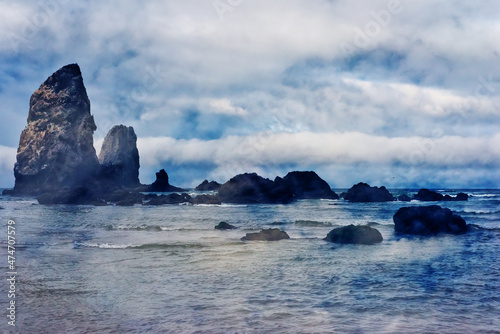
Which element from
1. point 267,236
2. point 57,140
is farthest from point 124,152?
point 267,236

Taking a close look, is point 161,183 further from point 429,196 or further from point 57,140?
point 429,196

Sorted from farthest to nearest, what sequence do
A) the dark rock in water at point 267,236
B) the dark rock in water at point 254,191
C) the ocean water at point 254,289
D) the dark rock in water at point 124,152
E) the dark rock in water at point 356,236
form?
the dark rock in water at point 124,152 < the dark rock in water at point 254,191 < the dark rock in water at point 267,236 < the dark rock in water at point 356,236 < the ocean water at point 254,289

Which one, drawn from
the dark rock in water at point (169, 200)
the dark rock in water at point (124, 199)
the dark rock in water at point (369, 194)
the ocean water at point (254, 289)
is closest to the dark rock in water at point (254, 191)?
the dark rock in water at point (169, 200)

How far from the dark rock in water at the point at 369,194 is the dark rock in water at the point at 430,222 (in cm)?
6817

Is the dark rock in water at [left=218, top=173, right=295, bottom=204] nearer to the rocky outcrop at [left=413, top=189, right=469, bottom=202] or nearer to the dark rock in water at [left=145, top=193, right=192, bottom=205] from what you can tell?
the dark rock in water at [left=145, top=193, right=192, bottom=205]

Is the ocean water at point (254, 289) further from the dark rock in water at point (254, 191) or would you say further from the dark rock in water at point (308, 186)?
the dark rock in water at point (308, 186)

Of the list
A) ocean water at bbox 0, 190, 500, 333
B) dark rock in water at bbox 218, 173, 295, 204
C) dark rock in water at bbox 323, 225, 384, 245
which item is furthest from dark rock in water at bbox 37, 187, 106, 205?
dark rock in water at bbox 323, 225, 384, 245

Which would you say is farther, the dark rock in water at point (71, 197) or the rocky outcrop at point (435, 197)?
the rocky outcrop at point (435, 197)

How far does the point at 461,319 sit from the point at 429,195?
104148mm

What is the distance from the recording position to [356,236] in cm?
2436

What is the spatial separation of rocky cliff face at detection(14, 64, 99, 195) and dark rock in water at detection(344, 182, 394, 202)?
258 feet

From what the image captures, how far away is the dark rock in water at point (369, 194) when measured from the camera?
98.8 meters

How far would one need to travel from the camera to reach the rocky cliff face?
11912 cm

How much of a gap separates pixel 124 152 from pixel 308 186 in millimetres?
96482
